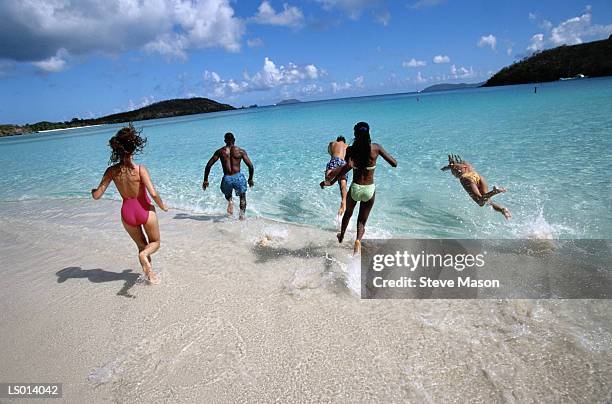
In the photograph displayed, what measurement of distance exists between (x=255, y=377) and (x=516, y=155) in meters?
11.7

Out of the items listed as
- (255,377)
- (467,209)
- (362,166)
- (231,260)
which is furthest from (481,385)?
(467,209)

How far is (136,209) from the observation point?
13.3ft

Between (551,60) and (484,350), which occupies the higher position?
(551,60)

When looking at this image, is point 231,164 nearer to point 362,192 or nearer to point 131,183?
point 131,183

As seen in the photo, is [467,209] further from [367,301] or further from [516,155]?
[516,155]

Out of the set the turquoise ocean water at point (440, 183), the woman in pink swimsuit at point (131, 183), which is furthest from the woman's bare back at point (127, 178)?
the turquoise ocean water at point (440, 183)

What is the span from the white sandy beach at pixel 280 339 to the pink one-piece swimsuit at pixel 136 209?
935mm

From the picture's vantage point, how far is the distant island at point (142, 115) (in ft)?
284

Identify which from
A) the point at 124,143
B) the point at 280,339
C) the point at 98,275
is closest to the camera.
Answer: the point at 280,339

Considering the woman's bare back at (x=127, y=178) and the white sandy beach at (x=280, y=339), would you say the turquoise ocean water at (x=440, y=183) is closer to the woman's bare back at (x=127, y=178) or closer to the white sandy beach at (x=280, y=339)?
the white sandy beach at (x=280, y=339)

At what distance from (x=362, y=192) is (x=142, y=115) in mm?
126253

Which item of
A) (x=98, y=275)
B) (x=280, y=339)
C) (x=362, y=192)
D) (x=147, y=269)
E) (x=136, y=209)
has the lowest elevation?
(x=280, y=339)

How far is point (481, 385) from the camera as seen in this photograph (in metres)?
2.55

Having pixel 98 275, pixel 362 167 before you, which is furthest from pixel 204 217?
pixel 362 167
